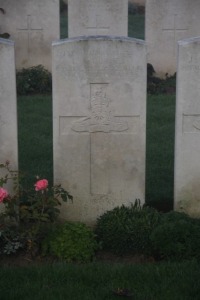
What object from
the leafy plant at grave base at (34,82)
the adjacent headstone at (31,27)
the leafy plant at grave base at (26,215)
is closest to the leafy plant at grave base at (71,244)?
the leafy plant at grave base at (26,215)

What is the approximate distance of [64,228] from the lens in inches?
236

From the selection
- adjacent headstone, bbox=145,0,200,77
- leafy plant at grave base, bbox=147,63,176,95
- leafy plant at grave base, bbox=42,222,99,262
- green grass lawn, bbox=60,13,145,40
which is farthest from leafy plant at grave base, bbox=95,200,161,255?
green grass lawn, bbox=60,13,145,40

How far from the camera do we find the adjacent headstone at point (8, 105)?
6086 millimetres

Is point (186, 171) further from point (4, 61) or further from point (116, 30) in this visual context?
point (116, 30)

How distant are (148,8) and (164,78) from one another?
4.73 feet

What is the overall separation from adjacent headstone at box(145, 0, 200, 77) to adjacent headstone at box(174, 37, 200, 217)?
8197 millimetres

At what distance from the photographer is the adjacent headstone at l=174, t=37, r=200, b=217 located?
6.23m

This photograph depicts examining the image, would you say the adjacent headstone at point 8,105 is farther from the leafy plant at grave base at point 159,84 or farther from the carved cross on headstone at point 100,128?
the leafy plant at grave base at point 159,84

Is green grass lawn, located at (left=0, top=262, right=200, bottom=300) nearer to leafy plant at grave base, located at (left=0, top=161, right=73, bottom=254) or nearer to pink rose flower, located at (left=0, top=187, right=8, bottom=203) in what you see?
leafy plant at grave base, located at (left=0, top=161, right=73, bottom=254)

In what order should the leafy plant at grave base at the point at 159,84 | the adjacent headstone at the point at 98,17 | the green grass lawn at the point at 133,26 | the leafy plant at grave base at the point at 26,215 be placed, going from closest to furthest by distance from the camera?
the leafy plant at grave base at the point at 26,215
the leafy plant at grave base at the point at 159,84
the adjacent headstone at the point at 98,17
the green grass lawn at the point at 133,26

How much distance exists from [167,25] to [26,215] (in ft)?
29.9

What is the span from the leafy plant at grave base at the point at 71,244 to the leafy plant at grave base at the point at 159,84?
7.19 metres

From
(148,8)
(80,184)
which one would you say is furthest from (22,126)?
(148,8)

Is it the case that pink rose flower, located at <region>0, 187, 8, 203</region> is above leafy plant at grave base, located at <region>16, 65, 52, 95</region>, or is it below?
below
